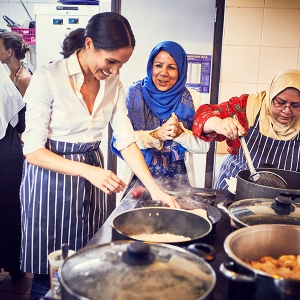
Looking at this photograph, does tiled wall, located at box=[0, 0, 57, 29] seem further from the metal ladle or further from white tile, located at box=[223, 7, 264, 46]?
the metal ladle

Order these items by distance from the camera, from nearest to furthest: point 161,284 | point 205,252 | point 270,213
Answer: point 161,284 → point 205,252 → point 270,213

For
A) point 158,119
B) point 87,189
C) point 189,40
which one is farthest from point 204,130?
point 189,40

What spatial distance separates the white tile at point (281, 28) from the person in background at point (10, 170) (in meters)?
1.87

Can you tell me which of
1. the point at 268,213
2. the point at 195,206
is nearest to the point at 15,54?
the point at 195,206

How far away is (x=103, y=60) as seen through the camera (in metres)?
1.51

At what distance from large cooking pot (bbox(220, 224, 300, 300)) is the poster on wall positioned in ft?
9.09

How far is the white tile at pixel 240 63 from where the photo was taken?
109 inches

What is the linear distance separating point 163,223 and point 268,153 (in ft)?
3.34

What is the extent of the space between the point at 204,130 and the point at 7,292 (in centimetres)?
167

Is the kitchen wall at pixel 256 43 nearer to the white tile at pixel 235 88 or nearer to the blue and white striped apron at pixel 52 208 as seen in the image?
the white tile at pixel 235 88

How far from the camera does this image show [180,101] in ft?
7.44

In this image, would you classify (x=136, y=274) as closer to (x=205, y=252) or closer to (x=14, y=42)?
(x=205, y=252)

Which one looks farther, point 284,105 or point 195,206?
point 284,105

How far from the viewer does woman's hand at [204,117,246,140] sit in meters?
1.64
